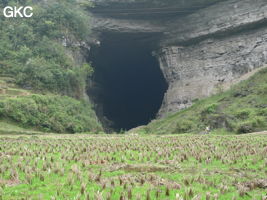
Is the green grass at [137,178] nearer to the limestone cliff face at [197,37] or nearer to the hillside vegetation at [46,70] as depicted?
the hillside vegetation at [46,70]

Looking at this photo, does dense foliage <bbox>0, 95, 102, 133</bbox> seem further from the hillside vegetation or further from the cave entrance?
the cave entrance

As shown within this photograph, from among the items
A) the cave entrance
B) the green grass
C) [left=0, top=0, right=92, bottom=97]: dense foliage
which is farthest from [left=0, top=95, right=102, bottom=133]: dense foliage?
the cave entrance

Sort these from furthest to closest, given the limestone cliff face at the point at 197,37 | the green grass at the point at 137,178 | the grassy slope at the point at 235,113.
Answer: the limestone cliff face at the point at 197,37, the grassy slope at the point at 235,113, the green grass at the point at 137,178

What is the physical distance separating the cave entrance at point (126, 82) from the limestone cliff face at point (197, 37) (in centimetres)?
463

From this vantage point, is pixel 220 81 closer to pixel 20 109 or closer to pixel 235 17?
pixel 235 17

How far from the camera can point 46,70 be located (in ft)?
173

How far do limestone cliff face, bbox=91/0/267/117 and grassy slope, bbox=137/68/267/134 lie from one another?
33.8 ft

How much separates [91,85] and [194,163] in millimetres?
63485

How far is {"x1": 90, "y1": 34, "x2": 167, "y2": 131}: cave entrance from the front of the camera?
7519 cm

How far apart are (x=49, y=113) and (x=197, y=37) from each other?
120 feet

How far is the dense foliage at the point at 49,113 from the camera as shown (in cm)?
3978

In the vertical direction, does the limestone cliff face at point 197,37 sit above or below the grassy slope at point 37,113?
above

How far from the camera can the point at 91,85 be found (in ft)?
250

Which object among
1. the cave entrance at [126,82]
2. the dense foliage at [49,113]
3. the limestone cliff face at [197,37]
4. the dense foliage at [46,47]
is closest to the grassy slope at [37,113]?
the dense foliage at [49,113]
